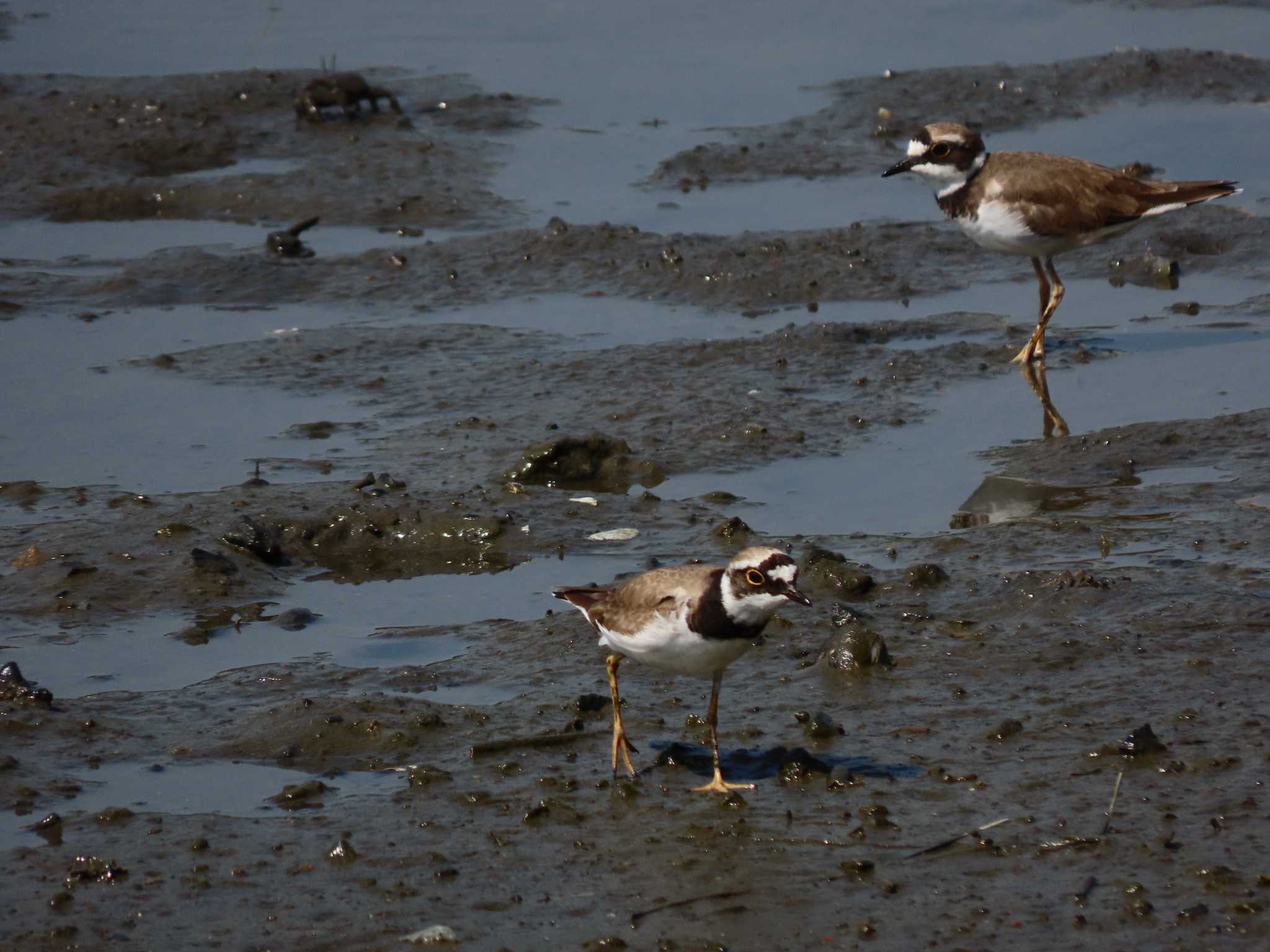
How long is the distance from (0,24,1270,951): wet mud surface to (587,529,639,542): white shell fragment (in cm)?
3

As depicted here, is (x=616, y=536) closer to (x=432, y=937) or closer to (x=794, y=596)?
(x=794, y=596)

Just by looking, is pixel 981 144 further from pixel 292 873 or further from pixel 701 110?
pixel 292 873

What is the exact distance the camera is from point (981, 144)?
10688mm

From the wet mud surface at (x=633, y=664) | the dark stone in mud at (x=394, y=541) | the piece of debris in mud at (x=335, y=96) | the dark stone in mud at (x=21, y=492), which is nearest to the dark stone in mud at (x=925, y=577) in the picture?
the wet mud surface at (x=633, y=664)

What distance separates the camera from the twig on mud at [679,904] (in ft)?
16.3

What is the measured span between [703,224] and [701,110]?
10.9 ft

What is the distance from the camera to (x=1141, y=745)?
Answer: 5.77 meters

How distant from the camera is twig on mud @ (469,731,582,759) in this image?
6.14m

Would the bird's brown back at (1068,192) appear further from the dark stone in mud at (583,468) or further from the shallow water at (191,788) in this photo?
the shallow water at (191,788)

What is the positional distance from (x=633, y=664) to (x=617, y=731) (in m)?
1.18

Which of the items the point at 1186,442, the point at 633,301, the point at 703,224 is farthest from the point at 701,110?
the point at 1186,442

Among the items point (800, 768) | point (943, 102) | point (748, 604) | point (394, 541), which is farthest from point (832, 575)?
point (943, 102)

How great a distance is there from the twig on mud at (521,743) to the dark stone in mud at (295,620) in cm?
154

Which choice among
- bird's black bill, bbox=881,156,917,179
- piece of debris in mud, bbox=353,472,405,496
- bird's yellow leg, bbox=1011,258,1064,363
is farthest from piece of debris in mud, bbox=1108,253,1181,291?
piece of debris in mud, bbox=353,472,405,496
